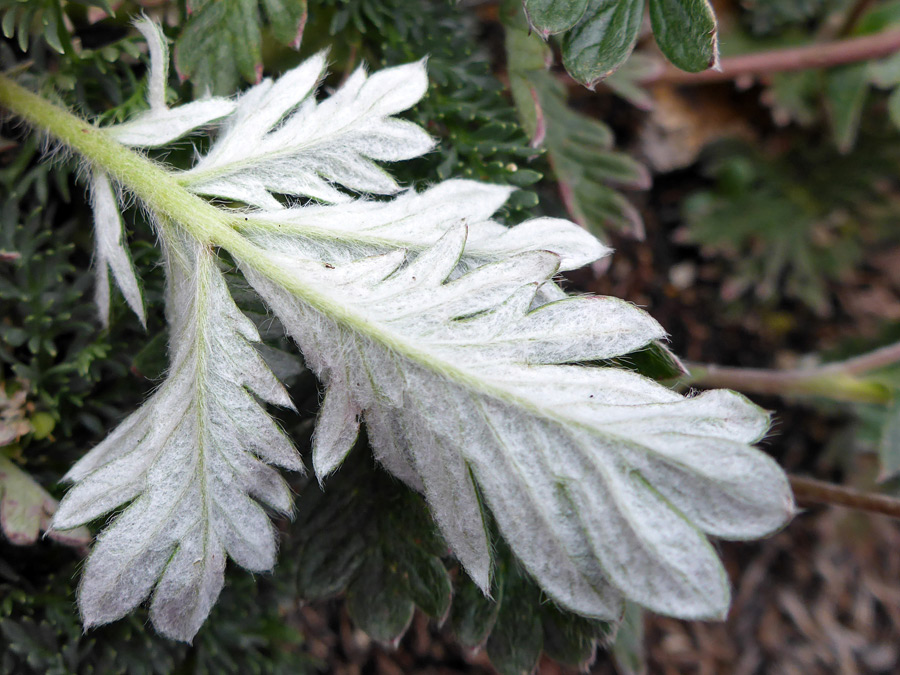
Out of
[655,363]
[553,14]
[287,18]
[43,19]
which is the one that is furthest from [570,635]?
[43,19]

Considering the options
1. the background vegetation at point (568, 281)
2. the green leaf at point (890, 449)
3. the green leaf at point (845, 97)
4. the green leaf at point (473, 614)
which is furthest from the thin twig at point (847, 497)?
the green leaf at point (845, 97)

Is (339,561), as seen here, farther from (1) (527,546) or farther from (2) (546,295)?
(2) (546,295)

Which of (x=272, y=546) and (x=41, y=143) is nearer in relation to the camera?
(x=272, y=546)

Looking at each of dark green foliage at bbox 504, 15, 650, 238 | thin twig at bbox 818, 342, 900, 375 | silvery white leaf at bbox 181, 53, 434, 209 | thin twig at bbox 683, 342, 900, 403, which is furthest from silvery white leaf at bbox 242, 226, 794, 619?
thin twig at bbox 818, 342, 900, 375

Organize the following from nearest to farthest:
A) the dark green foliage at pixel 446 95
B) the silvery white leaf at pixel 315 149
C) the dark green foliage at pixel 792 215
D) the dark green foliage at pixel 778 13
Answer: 1. the silvery white leaf at pixel 315 149
2. the dark green foliage at pixel 446 95
3. the dark green foliage at pixel 778 13
4. the dark green foliage at pixel 792 215

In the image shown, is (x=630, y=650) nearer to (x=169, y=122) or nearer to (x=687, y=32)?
(x=687, y=32)

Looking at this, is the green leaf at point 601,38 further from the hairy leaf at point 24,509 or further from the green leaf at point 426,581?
the hairy leaf at point 24,509

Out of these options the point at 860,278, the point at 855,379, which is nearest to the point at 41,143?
the point at 855,379
